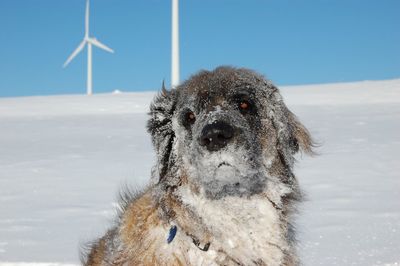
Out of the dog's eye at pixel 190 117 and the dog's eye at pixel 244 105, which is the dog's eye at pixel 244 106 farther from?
the dog's eye at pixel 190 117

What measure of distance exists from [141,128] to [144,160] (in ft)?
16.9

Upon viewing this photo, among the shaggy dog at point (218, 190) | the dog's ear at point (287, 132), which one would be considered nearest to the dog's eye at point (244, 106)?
the shaggy dog at point (218, 190)

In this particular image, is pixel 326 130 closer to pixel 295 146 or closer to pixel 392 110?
pixel 392 110

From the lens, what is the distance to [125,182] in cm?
709

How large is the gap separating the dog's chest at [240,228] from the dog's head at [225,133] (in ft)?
0.31

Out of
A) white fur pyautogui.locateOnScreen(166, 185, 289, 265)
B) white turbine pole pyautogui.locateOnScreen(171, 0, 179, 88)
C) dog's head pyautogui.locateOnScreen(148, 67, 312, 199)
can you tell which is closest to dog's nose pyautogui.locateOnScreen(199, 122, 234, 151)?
dog's head pyautogui.locateOnScreen(148, 67, 312, 199)

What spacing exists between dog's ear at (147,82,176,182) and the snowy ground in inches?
58.1

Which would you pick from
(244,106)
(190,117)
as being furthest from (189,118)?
(244,106)

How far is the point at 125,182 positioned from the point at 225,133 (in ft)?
12.5

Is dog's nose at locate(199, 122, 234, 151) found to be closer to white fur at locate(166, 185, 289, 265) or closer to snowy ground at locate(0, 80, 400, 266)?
white fur at locate(166, 185, 289, 265)

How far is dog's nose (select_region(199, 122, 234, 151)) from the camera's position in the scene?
3488 millimetres

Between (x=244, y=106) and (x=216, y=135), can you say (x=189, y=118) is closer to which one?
(x=244, y=106)

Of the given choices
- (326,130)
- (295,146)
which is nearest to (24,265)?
(295,146)

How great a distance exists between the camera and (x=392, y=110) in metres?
17.7
